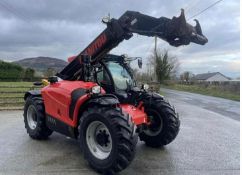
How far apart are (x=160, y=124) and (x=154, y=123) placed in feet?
0.48

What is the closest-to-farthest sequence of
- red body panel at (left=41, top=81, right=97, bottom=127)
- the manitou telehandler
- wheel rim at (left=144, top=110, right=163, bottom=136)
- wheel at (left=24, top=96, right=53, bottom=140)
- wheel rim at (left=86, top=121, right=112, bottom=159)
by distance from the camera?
the manitou telehandler < wheel rim at (left=86, top=121, right=112, bottom=159) < red body panel at (left=41, top=81, right=97, bottom=127) < wheel rim at (left=144, top=110, right=163, bottom=136) < wheel at (left=24, top=96, right=53, bottom=140)

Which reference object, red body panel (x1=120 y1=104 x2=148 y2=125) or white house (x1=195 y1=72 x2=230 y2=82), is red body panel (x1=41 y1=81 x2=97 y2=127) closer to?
red body panel (x1=120 y1=104 x2=148 y2=125)

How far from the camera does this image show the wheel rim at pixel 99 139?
14.8 ft

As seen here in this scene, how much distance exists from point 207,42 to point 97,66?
2.19 metres

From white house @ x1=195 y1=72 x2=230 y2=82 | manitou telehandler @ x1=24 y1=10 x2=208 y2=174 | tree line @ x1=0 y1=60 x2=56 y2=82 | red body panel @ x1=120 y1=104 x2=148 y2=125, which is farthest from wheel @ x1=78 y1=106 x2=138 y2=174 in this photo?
white house @ x1=195 y1=72 x2=230 y2=82

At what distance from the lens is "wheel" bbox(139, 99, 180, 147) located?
565 cm

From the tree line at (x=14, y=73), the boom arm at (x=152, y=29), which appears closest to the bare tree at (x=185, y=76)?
the tree line at (x=14, y=73)

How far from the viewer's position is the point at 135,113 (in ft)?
17.1

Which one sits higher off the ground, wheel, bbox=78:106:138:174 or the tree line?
the tree line

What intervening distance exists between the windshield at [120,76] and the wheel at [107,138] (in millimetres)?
1190

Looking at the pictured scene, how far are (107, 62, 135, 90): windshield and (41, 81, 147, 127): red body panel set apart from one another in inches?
17.9

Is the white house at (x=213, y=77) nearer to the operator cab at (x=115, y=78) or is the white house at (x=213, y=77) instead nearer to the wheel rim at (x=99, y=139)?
the operator cab at (x=115, y=78)

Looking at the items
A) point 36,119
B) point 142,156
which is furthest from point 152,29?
point 36,119

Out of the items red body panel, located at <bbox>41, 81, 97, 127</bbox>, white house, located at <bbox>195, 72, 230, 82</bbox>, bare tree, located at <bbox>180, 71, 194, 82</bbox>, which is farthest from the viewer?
white house, located at <bbox>195, 72, 230, 82</bbox>
